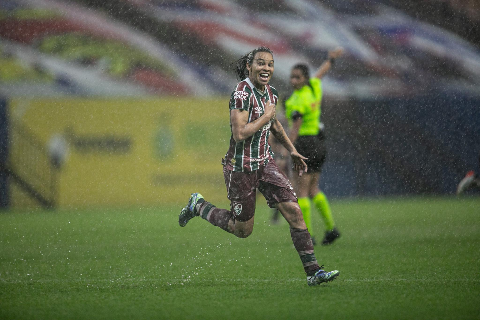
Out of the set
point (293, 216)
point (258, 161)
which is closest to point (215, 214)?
point (258, 161)

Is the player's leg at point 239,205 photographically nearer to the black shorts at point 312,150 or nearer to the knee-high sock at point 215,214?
the knee-high sock at point 215,214

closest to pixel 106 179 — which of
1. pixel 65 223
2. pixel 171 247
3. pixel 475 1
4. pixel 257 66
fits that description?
pixel 65 223

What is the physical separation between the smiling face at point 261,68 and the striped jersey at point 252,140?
8 centimetres

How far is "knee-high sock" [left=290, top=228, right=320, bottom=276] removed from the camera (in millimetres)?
5398

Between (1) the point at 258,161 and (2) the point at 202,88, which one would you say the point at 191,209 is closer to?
(1) the point at 258,161

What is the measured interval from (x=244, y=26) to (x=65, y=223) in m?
13.1

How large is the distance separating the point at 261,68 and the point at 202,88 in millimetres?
17181

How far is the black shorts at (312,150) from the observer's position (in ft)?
27.7

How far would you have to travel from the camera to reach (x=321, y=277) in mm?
5340

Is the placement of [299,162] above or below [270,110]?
Answer: below

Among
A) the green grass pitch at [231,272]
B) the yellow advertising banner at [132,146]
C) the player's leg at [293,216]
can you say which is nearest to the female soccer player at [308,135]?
the green grass pitch at [231,272]

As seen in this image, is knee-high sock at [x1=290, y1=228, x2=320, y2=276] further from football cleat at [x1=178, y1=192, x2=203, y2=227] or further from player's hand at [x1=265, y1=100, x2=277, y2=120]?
football cleat at [x1=178, y1=192, x2=203, y2=227]

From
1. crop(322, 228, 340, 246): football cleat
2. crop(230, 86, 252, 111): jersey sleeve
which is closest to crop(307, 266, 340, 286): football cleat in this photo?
crop(230, 86, 252, 111): jersey sleeve

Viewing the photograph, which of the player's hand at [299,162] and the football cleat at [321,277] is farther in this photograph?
the player's hand at [299,162]
